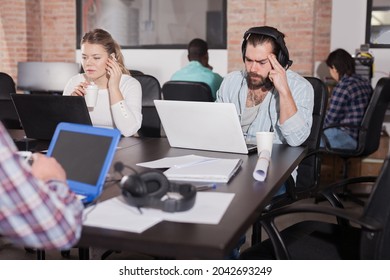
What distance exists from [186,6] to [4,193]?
16.1 feet

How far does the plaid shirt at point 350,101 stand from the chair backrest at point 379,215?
286 cm

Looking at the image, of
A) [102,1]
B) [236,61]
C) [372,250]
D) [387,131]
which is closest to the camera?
[372,250]

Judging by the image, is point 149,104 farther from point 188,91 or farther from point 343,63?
point 343,63

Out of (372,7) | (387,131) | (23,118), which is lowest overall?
(387,131)

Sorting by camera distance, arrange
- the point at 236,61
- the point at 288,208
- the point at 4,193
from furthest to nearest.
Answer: the point at 236,61
the point at 288,208
the point at 4,193

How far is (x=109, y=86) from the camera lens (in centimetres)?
279

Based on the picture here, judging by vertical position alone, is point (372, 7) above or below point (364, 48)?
above

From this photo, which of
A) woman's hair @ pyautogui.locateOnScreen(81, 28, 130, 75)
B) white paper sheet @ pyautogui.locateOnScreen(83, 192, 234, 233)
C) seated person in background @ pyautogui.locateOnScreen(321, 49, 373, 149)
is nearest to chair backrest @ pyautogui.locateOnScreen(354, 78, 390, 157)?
seated person in background @ pyautogui.locateOnScreen(321, 49, 373, 149)

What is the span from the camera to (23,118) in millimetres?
2455

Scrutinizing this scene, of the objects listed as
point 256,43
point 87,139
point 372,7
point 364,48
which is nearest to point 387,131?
point 364,48

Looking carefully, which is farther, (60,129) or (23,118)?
(23,118)

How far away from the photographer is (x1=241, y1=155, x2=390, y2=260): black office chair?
58.6 inches

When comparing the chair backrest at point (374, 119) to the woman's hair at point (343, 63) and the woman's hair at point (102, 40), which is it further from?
the woman's hair at point (102, 40)
